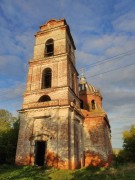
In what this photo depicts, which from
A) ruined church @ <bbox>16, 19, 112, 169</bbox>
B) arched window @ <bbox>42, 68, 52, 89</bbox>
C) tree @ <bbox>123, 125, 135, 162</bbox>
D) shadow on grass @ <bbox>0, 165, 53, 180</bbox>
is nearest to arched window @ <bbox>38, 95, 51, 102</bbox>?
ruined church @ <bbox>16, 19, 112, 169</bbox>

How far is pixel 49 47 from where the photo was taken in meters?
23.0

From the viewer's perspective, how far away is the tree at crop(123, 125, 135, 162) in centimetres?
2338

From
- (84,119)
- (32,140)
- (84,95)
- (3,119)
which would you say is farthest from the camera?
(3,119)

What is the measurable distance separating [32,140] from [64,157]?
344 centimetres

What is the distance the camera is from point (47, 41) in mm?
22422

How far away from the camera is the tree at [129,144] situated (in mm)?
23375

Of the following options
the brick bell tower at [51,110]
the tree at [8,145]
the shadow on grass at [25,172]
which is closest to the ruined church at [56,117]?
the brick bell tower at [51,110]

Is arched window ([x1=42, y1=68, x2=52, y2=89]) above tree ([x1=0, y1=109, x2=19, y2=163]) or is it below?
above

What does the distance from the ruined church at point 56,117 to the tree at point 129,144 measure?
4.69m

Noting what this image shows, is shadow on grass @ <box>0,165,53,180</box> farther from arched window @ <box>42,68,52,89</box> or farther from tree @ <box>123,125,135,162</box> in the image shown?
tree @ <box>123,125,135,162</box>

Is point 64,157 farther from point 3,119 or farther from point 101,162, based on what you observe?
point 3,119

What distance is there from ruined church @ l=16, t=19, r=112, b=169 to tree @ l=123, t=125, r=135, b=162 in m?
4.69

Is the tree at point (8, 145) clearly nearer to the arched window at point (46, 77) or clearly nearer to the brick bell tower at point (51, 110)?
the brick bell tower at point (51, 110)

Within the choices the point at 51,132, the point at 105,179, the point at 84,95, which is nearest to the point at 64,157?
the point at 51,132
